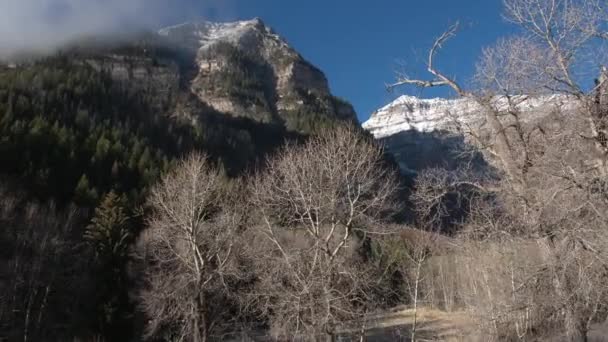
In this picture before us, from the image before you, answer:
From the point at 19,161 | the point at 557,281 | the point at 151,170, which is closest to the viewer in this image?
the point at 557,281

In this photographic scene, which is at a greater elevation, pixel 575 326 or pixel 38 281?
pixel 38 281

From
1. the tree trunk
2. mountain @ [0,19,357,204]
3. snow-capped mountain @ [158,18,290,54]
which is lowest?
the tree trunk

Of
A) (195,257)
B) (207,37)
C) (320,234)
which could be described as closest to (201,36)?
(207,37)

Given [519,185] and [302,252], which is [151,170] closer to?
[302,252]

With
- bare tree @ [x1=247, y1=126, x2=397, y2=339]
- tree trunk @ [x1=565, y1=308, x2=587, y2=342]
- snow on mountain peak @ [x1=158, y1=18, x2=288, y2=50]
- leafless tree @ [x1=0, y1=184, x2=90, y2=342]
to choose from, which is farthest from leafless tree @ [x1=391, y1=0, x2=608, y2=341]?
snow on mountain peak @ [x1=158, y1=18, x2=288, y2=50]

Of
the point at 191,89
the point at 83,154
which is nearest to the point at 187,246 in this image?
the point at 83,154

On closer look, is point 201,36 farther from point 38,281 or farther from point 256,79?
point 38,281

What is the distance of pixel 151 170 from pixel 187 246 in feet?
150

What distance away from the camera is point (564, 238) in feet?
25.4

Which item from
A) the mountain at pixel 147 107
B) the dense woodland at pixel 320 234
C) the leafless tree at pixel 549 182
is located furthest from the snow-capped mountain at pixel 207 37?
the leafless tree at pixel 549 182

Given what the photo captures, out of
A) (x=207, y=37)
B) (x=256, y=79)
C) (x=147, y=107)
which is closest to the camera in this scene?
(x=147, y=107)

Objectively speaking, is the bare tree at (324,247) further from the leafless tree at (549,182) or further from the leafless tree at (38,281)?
the leafless tree at (38,281)

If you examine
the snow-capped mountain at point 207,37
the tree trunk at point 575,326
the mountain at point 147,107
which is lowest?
the tree trunk at point 575,326

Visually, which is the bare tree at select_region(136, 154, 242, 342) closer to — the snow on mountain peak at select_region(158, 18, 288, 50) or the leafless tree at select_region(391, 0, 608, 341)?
the leafless tree at select_region(391, 0, 608, 341)
